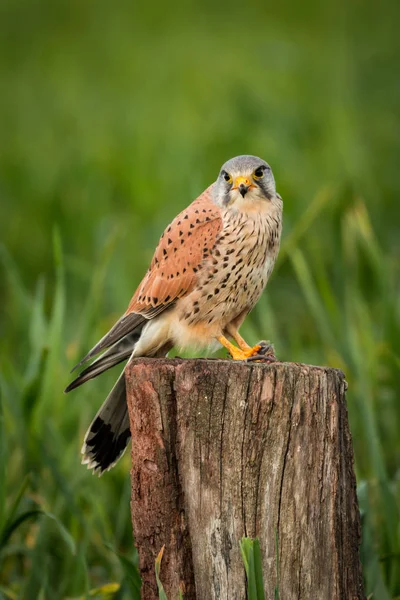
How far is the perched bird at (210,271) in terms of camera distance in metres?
4.59

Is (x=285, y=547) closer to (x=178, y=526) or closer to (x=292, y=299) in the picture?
(x=178, y=526)

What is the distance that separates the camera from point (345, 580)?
11.7 feet

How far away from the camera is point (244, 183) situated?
457cm

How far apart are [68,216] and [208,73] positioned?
8.74 metres

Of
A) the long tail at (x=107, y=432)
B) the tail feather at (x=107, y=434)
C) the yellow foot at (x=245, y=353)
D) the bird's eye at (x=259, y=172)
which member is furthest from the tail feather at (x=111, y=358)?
the bird's eye at (x=259, y=172)

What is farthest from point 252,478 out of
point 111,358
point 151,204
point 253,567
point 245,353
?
point 151,204

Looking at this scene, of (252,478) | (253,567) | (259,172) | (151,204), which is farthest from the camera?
(151,204)

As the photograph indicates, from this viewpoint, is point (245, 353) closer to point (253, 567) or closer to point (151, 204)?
point (253, 567)

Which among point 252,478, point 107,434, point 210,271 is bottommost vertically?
point 252,478

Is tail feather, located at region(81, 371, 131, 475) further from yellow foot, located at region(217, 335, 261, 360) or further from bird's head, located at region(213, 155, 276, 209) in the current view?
bird's head, located at region(213, 155, 276, 209)

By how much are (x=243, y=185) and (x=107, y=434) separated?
125 centimetres

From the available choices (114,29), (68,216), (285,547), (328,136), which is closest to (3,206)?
(68,216)

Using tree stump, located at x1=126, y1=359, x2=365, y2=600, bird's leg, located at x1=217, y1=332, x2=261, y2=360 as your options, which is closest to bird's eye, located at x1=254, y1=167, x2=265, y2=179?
bird's leg, located at x1=217, y1=332, x2=261, y2=360

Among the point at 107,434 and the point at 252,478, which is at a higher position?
the point at 107,434
